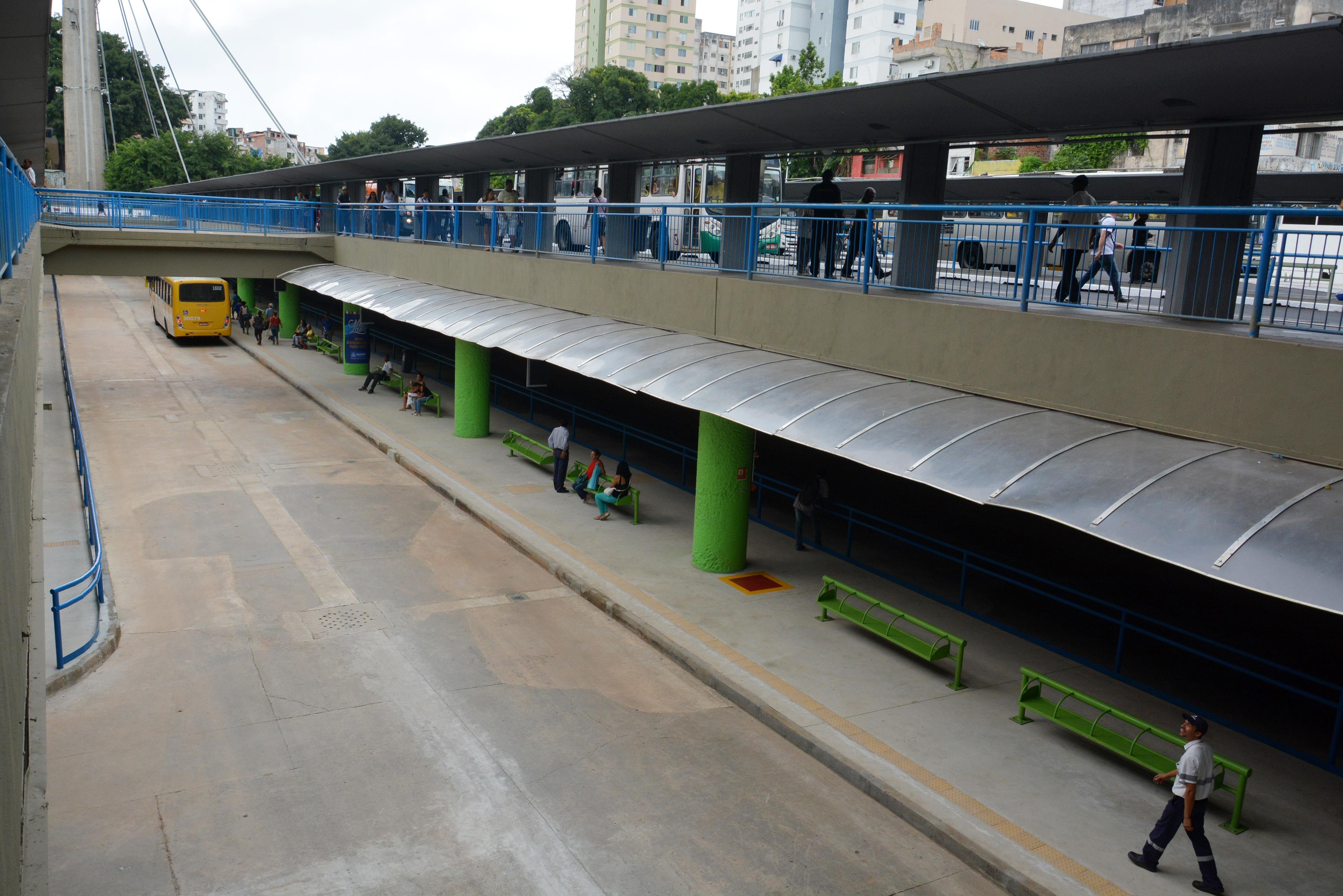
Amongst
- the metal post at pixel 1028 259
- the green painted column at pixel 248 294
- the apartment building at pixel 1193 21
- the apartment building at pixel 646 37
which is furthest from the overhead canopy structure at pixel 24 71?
the apartment building at pixel 646 37

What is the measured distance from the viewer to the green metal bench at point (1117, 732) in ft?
26.7

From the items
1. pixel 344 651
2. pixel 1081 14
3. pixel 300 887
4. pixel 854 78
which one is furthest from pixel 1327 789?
pixel 854 78

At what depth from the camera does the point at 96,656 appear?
10.8m

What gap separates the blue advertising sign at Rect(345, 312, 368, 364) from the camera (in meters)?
31.0

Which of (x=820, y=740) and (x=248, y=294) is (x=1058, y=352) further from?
(x=248, y=294)

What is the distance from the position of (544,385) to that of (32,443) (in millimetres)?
19503

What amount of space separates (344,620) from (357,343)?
20.1 metres

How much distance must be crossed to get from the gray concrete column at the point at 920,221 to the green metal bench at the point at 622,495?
5.75m

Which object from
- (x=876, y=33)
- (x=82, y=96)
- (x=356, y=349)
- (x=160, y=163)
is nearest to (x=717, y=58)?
(x=876, y=33)

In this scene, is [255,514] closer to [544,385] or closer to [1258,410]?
[544,385]

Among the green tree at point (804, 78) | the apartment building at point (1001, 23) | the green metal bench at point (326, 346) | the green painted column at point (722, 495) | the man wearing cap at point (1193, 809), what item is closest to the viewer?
the man wearing cap at point (1193, 809)

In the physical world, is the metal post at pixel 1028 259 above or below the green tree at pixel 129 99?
below

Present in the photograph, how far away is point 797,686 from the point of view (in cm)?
1059

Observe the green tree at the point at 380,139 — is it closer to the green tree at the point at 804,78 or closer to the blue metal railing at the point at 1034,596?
the green tree at the point at 804,78
